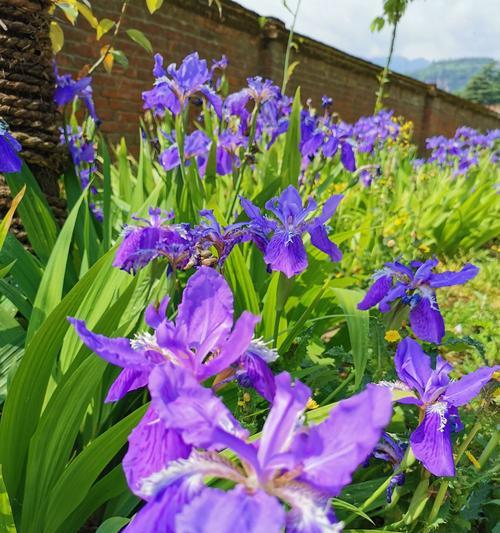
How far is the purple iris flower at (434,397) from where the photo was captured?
86 centimetres

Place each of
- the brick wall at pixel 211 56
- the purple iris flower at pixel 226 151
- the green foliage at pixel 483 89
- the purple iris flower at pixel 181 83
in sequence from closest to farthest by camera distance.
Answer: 1. the purple iris flower at pixel 181 83
2. the purple iris flower at pixel 226 151
3. the brick wall at pixel 211 56
4. the green foliage at pixel 483 89

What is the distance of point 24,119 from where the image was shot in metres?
1.66

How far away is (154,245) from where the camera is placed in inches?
47.1

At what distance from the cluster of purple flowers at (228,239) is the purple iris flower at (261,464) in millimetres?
638

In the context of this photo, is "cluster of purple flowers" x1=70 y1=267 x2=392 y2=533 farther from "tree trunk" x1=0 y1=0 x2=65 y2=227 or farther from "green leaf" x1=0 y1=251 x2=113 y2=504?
"tree trunk" x1=0 y1=0 x2=65 y2=227

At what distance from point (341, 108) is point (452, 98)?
248 inches

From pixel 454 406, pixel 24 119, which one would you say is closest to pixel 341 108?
pixel 24 119

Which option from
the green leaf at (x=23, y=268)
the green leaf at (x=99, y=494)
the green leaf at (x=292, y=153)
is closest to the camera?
the green leaf at (x=99, y=494)

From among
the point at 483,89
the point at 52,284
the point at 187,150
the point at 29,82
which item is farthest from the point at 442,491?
the point at 483,89

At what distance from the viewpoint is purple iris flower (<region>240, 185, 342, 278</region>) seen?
1.14 meters

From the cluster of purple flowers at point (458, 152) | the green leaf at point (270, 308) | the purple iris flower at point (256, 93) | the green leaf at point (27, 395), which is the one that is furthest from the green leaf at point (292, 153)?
the cluster of purple flowers at point (458, 152)

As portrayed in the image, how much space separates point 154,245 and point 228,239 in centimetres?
18

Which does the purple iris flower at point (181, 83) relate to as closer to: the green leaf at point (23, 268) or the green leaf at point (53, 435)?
the green leaf at point (23, 268)

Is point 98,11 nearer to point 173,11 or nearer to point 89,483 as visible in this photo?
point 173,11
